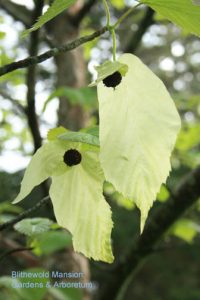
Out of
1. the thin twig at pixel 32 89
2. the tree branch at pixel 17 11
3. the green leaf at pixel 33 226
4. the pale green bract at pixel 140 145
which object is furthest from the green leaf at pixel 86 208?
the tree branch at pixel 17 11

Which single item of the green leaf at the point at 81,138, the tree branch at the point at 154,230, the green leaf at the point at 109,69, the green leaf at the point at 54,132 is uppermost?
the green leaf at the point at 109,69

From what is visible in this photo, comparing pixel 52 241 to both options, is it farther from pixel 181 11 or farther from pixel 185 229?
pixel 181 11

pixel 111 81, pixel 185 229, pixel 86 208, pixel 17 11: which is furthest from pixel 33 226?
pixel 17 11

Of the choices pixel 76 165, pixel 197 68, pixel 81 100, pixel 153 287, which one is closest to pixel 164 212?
pixel 81 100

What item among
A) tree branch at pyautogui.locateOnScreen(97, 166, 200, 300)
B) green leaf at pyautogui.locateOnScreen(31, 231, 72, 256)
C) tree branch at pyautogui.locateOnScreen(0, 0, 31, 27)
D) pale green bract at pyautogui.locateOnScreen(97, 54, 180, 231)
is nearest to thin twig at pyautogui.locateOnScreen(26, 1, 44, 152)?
green leaf at pyautogui.locateOnScreen(31, 231, 72, 256)

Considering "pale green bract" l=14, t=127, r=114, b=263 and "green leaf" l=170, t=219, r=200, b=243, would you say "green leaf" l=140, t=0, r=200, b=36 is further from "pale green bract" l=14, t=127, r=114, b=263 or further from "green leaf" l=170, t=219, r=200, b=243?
"green leaf" l=170, t=219, r=200, b=243

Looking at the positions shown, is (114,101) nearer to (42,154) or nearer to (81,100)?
(42,154)

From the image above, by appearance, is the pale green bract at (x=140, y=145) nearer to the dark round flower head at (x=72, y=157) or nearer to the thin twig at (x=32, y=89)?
the dark round flower head at (x=72, y=157)
